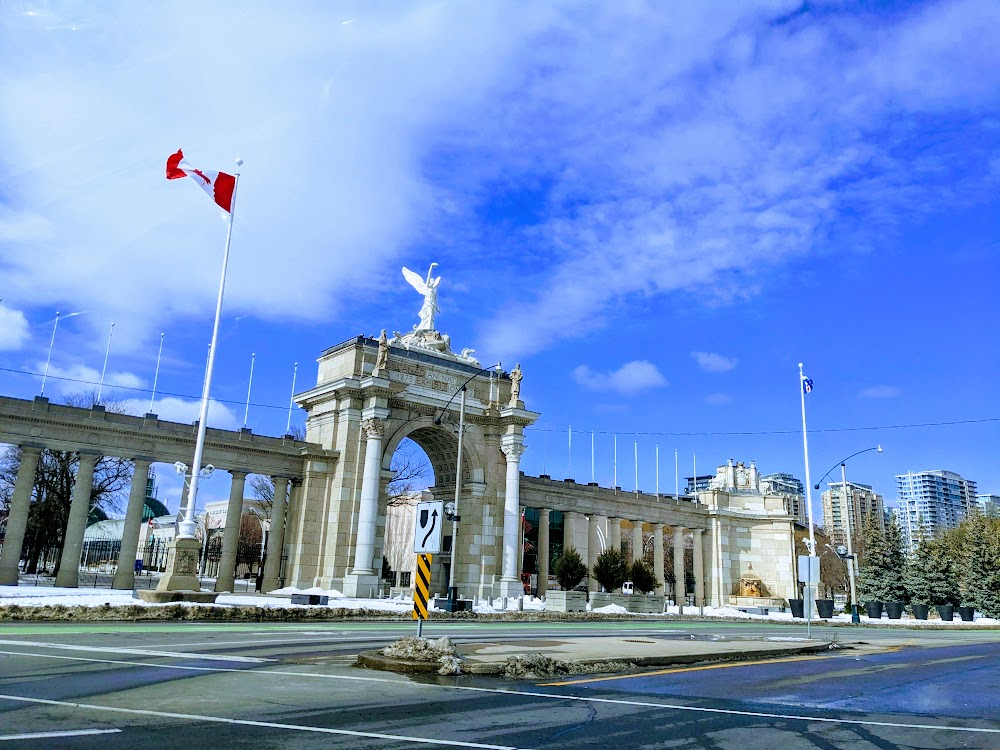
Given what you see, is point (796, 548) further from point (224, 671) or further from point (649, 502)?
point (224, 671)

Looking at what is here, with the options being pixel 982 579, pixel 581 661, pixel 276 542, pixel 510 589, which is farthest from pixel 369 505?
pixel 982 579

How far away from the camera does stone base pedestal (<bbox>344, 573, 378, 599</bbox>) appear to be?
137 ft

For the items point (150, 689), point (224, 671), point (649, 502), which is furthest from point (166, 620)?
point (649, 502)

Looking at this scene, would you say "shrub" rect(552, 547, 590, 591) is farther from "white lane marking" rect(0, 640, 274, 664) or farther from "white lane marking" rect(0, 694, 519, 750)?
"white lane marking" rect(0, 694, 519, 750)

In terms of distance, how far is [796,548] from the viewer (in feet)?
235

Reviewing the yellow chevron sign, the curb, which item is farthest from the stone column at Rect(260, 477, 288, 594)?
the curb

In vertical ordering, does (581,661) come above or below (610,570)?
below

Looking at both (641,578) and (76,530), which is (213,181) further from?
(641,578)

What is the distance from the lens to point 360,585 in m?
41.8

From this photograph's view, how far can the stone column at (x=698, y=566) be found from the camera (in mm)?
63409

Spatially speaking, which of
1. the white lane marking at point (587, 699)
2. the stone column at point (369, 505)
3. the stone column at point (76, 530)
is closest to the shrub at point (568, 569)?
the stone column at point (369, 505)

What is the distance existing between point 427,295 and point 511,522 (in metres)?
15.4

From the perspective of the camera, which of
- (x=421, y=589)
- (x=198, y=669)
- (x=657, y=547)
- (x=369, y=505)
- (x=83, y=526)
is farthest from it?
(x=657, y=547)

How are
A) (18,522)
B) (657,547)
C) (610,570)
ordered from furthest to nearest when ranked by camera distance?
(657,547), (610,570), (18,522)
